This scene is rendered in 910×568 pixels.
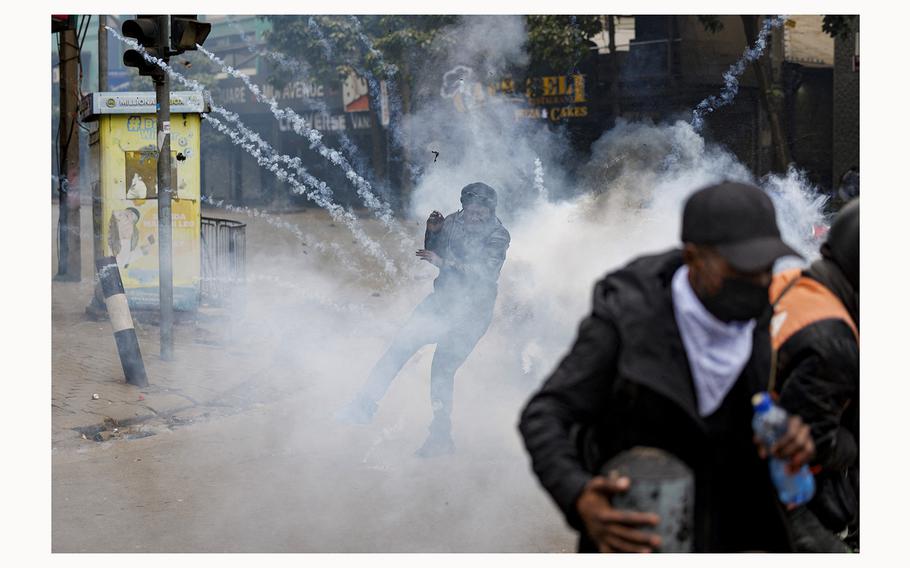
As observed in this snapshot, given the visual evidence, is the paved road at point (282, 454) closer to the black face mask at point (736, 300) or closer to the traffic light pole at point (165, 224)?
the traffic light pole at point (165, 224)

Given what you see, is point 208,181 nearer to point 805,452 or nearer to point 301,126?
point 301,126

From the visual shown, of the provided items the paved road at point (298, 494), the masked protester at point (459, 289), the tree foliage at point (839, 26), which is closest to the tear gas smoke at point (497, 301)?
the paved road at point (298, 494)

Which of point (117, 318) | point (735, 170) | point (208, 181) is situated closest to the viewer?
point (117, 318)

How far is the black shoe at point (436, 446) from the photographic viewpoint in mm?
5953

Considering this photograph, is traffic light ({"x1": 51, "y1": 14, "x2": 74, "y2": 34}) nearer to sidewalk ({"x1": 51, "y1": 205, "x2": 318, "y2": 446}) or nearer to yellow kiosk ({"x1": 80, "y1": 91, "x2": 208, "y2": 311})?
yellow kiosk ({"x1": 80, "y1": 91, "x2": 208, "y2": 311})

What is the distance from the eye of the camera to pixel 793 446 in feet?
6.74

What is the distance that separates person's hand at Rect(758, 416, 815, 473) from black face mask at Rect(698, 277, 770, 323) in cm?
23

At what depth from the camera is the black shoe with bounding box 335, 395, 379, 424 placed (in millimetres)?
6520

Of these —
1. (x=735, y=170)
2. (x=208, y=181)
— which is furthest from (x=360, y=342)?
(x=208, y=181)

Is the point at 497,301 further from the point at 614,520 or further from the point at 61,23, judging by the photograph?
the point at 614,520

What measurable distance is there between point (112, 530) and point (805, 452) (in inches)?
137

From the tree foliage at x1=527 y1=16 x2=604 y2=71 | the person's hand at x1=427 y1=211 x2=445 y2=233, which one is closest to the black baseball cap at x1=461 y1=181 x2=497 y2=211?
the person's hand at x1=427 y1=211 x2=445 y2=233

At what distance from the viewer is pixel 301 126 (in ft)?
72.1

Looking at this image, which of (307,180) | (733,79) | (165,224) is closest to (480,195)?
(165,224)
